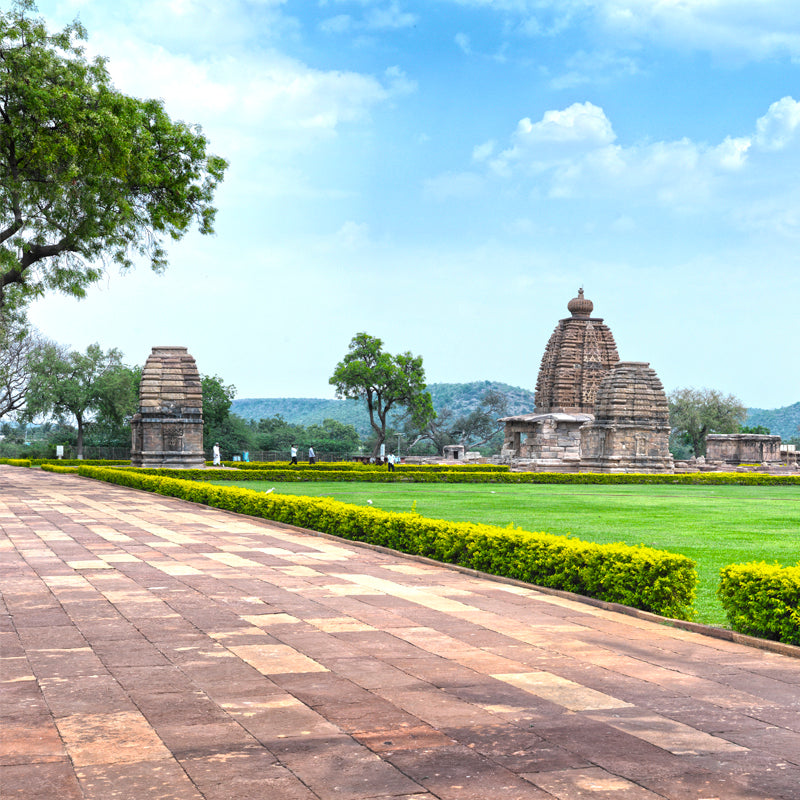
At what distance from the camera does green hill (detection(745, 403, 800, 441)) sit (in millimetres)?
142625

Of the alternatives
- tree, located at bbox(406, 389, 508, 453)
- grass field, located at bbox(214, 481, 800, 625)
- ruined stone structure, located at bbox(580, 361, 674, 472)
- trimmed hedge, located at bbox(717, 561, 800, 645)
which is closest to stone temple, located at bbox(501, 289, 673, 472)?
ruined stone structure, located at bbox(580, 361, 674, 472)

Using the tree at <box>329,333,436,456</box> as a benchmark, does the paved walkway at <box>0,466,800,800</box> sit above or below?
below

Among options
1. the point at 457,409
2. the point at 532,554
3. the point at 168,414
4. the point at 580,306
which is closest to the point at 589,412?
the point at 580,306

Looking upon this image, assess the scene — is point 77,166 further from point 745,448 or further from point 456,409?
point 456,409

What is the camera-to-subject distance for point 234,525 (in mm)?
15195

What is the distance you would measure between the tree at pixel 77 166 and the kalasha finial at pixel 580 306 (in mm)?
29649

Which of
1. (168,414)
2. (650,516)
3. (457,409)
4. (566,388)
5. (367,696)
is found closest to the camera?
(367,696)

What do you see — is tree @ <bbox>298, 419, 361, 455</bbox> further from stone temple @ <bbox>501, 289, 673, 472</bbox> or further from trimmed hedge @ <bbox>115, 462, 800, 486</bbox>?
trimmed hedge @ <bbox>115, 462, 800, 486</bbox>

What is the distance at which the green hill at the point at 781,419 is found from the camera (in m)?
143

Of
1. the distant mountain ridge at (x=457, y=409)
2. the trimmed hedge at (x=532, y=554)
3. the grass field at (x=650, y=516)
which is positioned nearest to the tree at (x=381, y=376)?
the grass field at (x=650, y=516)

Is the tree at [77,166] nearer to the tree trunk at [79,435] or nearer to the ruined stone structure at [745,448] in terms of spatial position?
the tree trunk at [79,435]

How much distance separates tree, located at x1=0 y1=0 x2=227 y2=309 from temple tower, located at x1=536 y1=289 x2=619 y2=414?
28.7 m

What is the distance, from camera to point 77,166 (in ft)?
73.9

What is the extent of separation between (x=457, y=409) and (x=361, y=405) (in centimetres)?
1675
